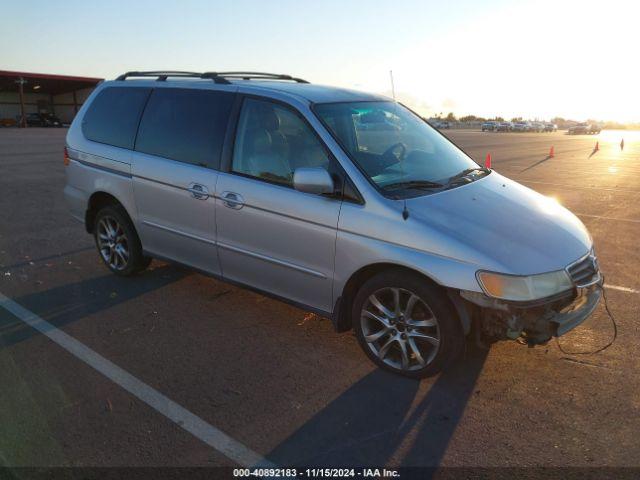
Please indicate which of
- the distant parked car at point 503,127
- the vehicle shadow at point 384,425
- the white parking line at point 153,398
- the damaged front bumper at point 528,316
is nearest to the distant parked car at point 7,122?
the distant parked car at point 503,127

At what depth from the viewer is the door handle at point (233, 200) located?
4152mm

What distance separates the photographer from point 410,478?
2.70 meters

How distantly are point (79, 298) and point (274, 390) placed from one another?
2479mm

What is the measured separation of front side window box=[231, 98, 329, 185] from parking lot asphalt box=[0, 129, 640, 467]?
4.17ft

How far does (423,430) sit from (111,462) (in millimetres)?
1685

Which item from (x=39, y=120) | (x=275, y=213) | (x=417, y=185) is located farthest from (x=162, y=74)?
(x=39, y=120)

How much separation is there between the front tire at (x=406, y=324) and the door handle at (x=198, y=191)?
1544 mm

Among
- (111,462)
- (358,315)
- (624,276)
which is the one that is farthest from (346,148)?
(624,276)

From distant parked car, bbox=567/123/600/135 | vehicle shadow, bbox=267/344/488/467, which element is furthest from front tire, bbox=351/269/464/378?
distant parked car, bbox=567/123/600/135

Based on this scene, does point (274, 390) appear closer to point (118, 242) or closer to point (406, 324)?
point (406, 324)

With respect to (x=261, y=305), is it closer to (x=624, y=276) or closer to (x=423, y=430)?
(x=423, y=430)

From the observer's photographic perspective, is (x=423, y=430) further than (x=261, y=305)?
No

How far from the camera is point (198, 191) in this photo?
4422mm

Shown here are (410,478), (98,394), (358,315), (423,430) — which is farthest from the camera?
(358,315)
